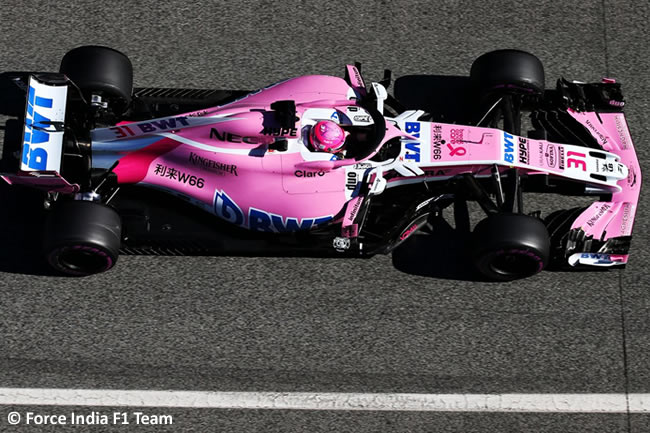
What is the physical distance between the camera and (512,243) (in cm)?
780

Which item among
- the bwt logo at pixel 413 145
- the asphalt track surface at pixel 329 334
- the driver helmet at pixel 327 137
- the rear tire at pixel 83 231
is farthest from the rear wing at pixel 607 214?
the rear tire at pixel 83 231

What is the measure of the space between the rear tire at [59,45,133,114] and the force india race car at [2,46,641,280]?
1 centimetres

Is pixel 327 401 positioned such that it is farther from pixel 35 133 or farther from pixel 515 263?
pixel 35 133

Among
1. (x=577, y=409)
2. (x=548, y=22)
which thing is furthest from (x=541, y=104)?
(x=577, y=409)

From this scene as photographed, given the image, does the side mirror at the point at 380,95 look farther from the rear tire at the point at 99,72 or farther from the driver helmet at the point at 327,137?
the rear tire at the point at 99,72

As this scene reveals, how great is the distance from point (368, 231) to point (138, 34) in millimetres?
3543

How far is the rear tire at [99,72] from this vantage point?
8.24 m

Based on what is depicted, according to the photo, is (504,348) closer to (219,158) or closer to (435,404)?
(435,404)

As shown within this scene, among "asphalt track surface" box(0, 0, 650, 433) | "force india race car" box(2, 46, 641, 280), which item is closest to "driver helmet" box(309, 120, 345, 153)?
"force india race car" box(2, 46, 641, 280)

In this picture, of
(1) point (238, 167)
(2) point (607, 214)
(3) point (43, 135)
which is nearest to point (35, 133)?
(3) point (43, 135)

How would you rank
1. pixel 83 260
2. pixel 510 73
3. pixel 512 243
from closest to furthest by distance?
pixel 512 243
pixel 83 260
pixel 510 73

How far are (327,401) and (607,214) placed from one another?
3.14 meters

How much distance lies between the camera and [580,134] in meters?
8.77

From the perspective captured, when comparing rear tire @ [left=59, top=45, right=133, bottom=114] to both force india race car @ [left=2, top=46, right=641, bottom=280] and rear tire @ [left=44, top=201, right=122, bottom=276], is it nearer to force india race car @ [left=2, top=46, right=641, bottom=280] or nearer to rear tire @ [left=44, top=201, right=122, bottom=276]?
force india race car @ [left=2, top=46, right=641, bottom=280]
